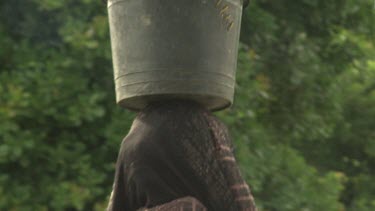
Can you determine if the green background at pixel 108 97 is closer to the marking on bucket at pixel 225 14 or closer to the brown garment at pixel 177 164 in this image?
the brown garment at pixel 177 164

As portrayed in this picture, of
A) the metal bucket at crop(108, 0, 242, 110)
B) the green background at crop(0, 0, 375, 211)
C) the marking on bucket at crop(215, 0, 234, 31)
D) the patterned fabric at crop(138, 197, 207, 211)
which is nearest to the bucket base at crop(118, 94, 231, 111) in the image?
the metal bucket at crop(108, 0, 242, 110)

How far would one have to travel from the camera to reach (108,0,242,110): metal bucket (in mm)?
3336

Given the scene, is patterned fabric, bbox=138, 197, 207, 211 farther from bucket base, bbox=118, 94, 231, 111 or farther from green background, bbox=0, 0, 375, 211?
green background, bbox=0, 0, 375, 211

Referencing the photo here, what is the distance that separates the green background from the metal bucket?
237 cm

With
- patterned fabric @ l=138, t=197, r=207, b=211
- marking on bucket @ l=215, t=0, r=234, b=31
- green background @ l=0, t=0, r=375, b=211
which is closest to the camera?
patterned fabric @ l=138, t=197, r=207, b=211

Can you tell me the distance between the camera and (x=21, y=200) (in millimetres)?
5688

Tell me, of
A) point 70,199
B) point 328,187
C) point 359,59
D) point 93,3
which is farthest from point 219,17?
point 359,59

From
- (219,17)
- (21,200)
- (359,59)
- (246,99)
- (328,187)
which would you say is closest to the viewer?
(219,17)

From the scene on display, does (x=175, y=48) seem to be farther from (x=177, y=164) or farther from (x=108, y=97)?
(x=108, y=97)

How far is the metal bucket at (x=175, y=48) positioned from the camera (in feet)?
10.9

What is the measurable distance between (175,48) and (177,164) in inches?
15.4

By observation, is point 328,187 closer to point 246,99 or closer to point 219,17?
point 246,99

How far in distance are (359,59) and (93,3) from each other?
303 centimetres

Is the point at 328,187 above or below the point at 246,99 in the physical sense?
below
